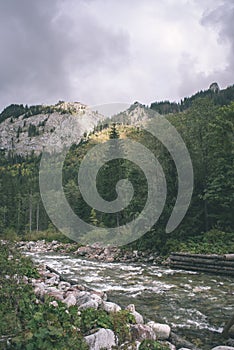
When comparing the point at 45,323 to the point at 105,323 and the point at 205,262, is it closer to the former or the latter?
the point at 105,323

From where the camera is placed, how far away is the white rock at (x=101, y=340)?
432 cm

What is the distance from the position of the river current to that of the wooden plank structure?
0.48 meters

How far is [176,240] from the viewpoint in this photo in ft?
60.7

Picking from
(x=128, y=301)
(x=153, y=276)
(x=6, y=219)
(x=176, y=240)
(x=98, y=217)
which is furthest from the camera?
(x=6, y=219)

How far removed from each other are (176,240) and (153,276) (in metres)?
5.74

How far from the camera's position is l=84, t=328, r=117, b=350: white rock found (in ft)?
14.2

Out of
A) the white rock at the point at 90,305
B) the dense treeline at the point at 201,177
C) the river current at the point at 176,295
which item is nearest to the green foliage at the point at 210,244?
the dense treeline at the point at 201,177

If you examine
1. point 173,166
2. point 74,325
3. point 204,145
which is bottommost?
point 74,325

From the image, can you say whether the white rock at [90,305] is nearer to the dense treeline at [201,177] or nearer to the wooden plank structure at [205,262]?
the wooden plank structure at [205,262]

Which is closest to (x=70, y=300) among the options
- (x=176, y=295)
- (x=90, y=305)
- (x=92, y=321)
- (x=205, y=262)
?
(x=90, y=305)

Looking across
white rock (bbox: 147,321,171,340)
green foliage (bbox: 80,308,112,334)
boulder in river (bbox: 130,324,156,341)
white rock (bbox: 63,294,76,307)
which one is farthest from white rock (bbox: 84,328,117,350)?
white rock (bbox: 63,294,76,307)

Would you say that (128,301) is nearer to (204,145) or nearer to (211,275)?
(211,275)

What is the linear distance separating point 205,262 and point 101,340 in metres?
10.8

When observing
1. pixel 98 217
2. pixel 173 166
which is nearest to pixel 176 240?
pixel 173 166
